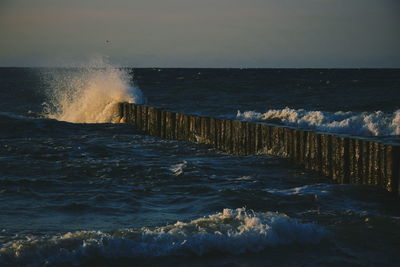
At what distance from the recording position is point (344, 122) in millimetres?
14812

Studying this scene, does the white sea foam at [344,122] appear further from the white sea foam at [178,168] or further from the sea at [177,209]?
the white sea foam at [178,168]

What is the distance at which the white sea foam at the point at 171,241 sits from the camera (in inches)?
206

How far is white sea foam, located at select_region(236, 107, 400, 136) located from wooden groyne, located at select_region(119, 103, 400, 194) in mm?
2692

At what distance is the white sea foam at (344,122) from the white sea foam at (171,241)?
8056 millimetres

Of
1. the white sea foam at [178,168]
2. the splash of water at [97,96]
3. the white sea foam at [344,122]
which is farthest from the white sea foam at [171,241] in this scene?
the splash of water at [97,96]

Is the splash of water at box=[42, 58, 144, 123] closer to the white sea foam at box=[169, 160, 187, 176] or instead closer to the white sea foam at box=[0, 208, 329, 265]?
the white sea foam at box=[169, 160, 187, 176]

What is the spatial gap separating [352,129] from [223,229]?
9338 mm

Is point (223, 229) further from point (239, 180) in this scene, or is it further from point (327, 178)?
point (327, 178)

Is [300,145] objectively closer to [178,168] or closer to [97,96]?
[178,168]

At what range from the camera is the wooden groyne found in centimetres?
812

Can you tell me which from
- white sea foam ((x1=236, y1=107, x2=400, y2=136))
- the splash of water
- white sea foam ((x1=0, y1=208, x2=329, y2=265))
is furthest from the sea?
the splash of water

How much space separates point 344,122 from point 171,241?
33.0 feet

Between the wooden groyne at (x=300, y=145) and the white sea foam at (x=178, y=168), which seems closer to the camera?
the wooden groyne at (x=300, y=145)

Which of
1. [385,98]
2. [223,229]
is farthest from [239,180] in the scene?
[385,98]
